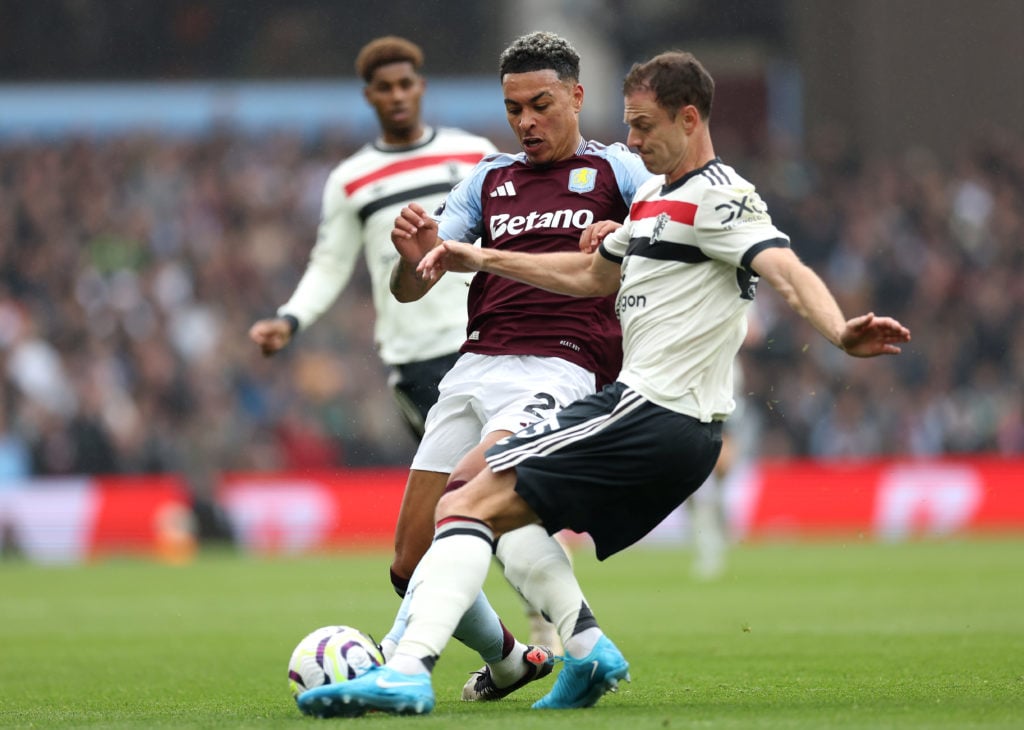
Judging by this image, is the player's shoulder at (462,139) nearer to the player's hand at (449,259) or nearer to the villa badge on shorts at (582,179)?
the villa badge on shorts at (582,179)

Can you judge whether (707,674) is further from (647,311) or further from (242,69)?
(242,69)

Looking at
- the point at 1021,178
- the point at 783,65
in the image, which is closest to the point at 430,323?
the point at 1021,178

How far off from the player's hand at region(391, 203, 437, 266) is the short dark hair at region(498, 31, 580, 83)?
2.17 ft

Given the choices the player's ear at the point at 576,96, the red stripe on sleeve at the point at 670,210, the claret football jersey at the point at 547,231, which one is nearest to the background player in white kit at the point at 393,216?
the claret football jersey at the point at 547,231

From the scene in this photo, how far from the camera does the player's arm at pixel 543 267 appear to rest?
6.22 m

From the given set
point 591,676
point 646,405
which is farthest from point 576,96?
point 591,676

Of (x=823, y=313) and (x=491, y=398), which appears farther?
(x=491, y=398)

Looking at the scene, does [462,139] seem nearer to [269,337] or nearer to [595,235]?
[269,337]

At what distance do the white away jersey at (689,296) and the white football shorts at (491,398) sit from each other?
0.57 metres

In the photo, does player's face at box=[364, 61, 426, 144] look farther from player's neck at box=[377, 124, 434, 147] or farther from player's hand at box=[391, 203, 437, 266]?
player's hand at box=[391, 203, 437, 266]

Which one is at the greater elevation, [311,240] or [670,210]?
[311,240]

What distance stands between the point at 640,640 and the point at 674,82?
433cm

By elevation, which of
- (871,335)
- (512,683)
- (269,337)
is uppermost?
(269,337)

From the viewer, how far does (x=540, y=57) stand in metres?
6.59
